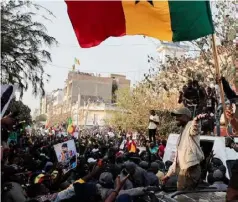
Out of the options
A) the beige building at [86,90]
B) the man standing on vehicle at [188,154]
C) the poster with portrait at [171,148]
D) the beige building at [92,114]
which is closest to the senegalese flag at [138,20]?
the man standing on vehicle at [188,154]

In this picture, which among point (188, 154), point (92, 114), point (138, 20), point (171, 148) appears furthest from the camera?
point (92, 114)

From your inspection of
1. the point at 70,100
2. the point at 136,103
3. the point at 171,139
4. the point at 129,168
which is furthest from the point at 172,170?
the point at 70,100

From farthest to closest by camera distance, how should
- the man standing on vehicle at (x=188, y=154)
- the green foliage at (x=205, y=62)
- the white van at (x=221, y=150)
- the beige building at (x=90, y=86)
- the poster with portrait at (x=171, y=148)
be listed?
the beige building at (x=90, y=86), the green foliage at (x=205, y=62), the poster with portrait at (x=171, y=148), the white van at (x=221, y=150), the man standing on vehicle at (x=188, y=154)

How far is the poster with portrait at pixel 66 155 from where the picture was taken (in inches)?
312

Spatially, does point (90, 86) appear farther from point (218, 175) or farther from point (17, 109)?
point (218, 175)

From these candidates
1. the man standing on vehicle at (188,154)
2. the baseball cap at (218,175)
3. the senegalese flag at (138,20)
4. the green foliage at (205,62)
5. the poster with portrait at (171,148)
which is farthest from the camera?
the green foliage at (205,62)

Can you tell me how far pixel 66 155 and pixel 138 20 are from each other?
349cm

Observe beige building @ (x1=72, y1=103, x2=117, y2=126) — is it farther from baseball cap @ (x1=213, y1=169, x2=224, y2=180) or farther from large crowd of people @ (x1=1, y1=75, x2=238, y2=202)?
baseball cap @ (x1=213, y1=169, x2=224, y2=180)

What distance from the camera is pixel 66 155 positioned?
809cm

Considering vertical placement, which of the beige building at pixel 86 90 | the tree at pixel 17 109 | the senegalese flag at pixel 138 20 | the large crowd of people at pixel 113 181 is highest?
the beige building at pixel 86 90

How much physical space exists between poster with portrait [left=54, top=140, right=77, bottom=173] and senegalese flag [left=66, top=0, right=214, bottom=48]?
3.11 m

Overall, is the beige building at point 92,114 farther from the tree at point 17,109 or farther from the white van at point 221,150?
the white van at point 221,150

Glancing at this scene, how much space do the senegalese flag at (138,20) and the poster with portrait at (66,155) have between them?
3.11 m

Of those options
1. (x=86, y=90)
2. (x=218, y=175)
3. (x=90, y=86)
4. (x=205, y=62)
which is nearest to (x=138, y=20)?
(x=218, y=175)
